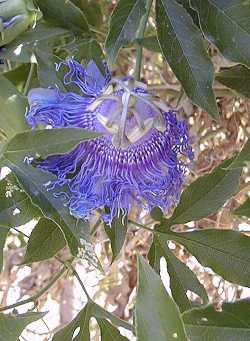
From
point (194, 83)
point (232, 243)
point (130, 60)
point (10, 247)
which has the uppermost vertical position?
point (194, 83)

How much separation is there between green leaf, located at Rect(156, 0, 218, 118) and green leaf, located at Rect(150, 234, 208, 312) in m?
0.27

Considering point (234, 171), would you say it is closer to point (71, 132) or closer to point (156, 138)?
point (156, 138)

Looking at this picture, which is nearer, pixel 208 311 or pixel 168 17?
pixel 208 311

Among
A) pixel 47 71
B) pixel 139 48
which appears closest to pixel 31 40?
pixel 47 71

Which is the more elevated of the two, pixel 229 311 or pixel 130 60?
pixel 229 311

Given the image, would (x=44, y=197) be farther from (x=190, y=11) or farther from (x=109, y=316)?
(x=190, y=11)

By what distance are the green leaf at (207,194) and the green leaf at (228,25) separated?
16 cm

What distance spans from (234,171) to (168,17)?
0.80ft

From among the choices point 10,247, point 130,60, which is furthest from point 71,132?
point 10,247

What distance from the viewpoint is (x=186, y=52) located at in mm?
1080

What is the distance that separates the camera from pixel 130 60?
1.83m

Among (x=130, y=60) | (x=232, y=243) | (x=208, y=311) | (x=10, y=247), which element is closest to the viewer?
(x=208, y=311)

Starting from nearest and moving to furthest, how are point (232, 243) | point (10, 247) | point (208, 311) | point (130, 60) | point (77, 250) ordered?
point (208, 311)
point (77, 250)
point (232, 243)
point (130, 60)
point (10, 247)

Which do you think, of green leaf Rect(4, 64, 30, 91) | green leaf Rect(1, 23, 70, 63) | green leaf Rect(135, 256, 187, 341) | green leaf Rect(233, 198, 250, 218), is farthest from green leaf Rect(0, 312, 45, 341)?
green leaf Rect(4, 64, 30, 91)
